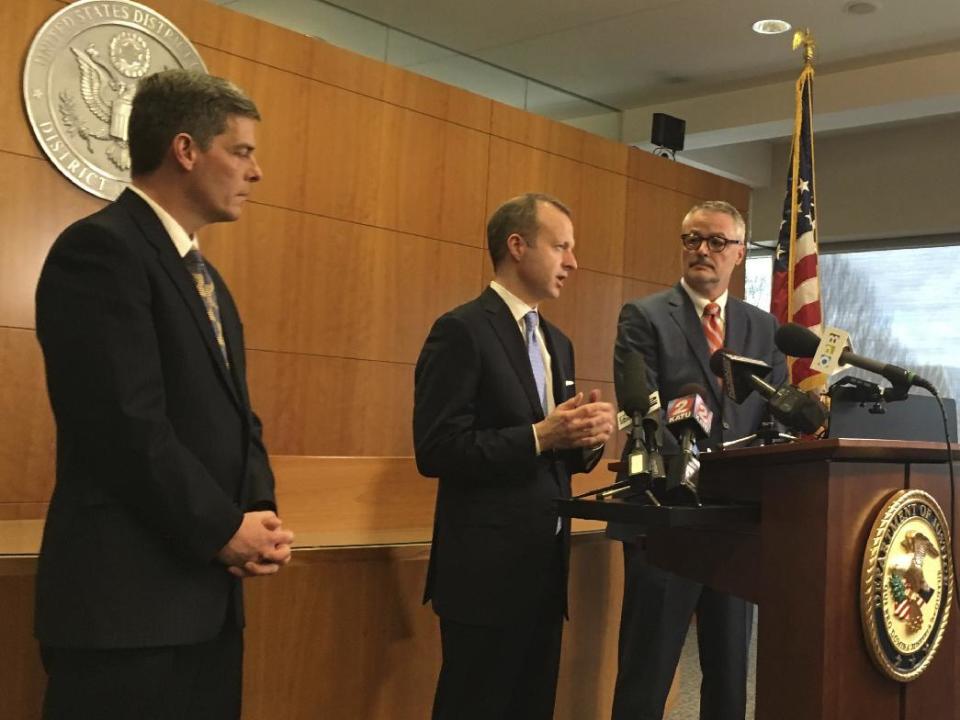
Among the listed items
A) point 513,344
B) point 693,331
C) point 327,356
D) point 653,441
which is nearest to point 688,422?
point 653,441

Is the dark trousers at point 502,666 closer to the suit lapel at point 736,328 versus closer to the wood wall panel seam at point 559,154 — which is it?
the suit lapel at point 736,328

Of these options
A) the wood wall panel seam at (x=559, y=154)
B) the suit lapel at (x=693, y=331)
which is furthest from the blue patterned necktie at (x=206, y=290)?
the wood wall panel seam at (x=559, y=154)

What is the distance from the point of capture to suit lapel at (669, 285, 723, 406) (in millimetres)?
2676

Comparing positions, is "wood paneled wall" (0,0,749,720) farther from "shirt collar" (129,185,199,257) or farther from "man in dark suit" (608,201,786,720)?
"shirt collar" (129,185,199,257)

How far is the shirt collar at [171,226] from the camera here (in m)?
1.69

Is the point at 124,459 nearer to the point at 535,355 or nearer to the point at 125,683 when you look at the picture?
the point at 125,683

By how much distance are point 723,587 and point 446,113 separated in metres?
5.04

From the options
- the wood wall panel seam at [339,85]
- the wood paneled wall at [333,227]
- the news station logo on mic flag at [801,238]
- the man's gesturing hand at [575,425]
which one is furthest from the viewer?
the wood wall panel seam at [339,85]

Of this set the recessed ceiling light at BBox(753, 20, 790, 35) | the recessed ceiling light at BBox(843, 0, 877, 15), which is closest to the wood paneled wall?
the recessed ceiling light at BBox(753, 20, 790, 35)

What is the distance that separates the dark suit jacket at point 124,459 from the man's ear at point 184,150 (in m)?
0.14

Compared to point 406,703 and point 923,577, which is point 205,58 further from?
point 923,577

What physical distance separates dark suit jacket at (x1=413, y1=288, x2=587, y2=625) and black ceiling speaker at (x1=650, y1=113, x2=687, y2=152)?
553 centimetres

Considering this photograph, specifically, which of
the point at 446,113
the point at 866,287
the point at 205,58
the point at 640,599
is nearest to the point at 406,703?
the point at 640,599

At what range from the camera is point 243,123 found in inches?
69.5
